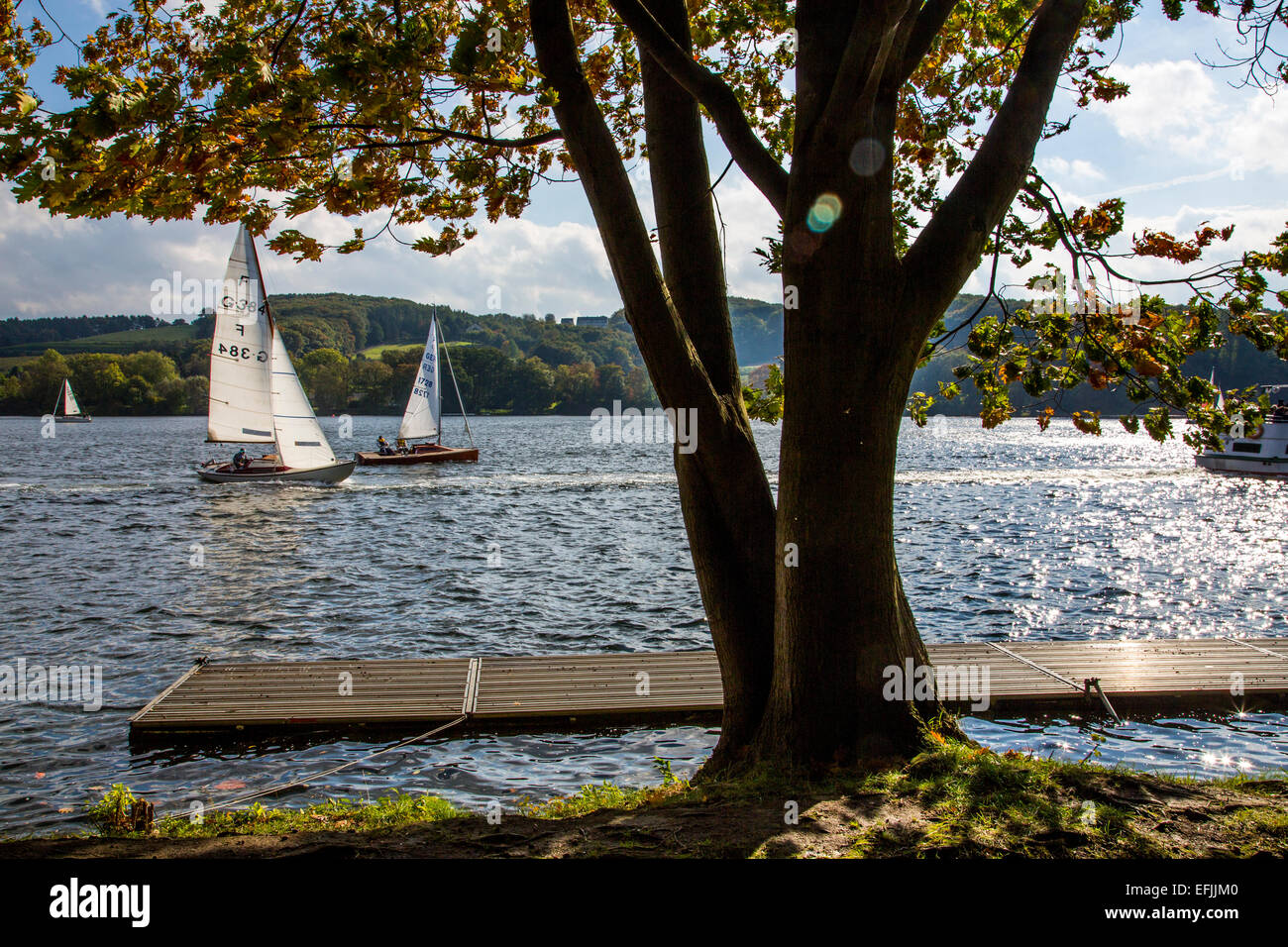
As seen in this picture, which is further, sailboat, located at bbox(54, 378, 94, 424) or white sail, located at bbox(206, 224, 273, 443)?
sailboat, located at bbox(54, 378, 94, 424)

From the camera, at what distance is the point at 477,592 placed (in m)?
26.3

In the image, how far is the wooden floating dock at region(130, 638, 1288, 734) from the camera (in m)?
12.8

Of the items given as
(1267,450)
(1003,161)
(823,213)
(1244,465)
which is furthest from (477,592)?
(1244,465)

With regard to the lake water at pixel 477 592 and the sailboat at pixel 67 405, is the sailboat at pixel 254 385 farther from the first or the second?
the sailboat at pixel 67 405

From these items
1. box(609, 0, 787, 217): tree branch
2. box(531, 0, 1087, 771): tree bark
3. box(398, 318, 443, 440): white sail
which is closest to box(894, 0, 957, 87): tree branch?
box(531, 0, 1087, 771): tree bark

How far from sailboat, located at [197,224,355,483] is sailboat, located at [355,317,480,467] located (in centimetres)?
1294

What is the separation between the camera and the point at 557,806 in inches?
305

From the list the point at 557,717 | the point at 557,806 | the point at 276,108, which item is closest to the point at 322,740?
the point at 557,717

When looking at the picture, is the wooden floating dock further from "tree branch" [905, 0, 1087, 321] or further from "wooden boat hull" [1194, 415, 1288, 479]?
"wooden boat hull" [1194, 415, 1288, 479]

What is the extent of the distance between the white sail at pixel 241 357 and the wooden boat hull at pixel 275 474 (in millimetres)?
2643

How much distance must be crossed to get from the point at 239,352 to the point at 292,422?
188 inches

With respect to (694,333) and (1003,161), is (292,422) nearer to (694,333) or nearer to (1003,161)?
(694,333)

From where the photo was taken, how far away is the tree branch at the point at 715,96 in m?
6.64

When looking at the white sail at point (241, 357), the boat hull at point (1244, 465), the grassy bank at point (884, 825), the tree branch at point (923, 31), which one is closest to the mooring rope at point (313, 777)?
the grassy bank at point (884, 825)
